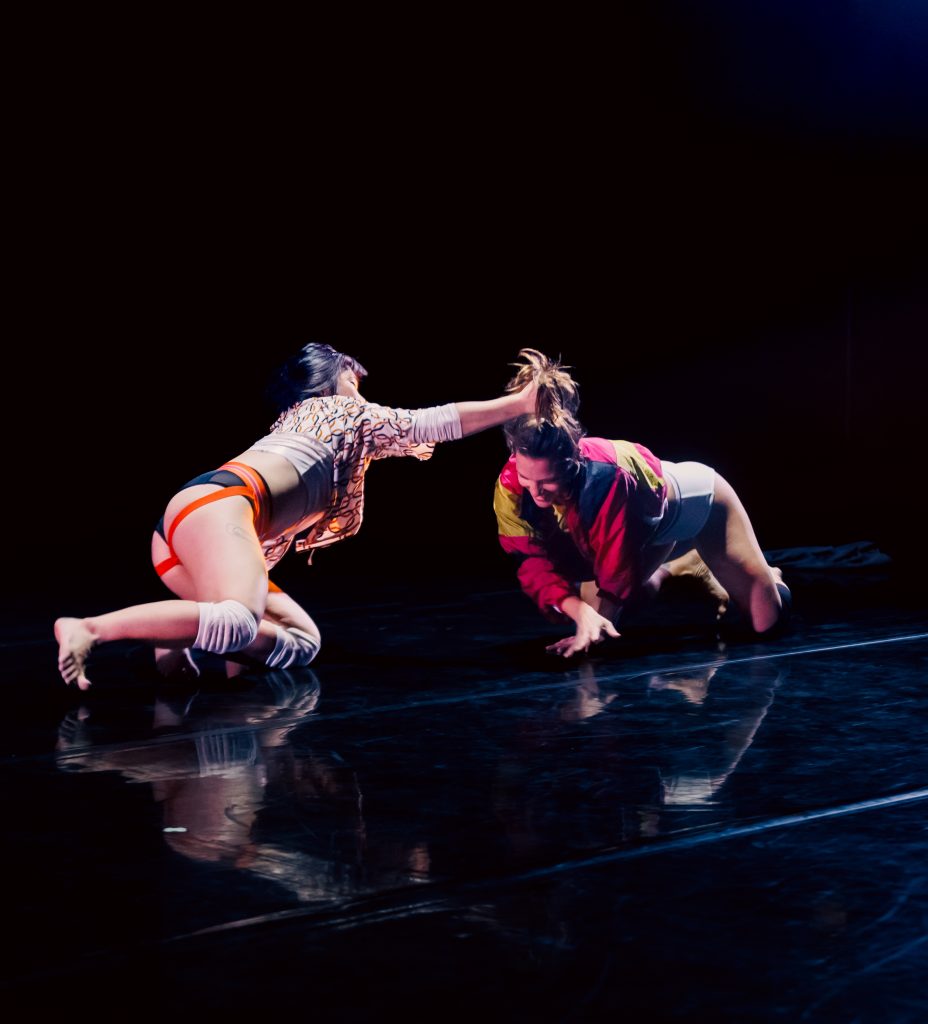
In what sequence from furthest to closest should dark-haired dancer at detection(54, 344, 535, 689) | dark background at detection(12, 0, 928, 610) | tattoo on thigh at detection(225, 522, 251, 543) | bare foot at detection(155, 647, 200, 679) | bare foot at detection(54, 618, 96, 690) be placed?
dark background at detection(12, 0, 928, 610)
bare foot at detection(155, 647, 200, 679)
tattoo on thigh at detection(225, 522, 251, 543)
dark-haired dancer at detection(54, 344, 535, 689)
bare foot at detection(54, 618, 96, 690)

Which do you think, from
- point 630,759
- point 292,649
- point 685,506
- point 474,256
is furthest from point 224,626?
point 474,256

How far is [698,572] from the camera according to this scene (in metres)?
3.16

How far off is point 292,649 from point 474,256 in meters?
2.97

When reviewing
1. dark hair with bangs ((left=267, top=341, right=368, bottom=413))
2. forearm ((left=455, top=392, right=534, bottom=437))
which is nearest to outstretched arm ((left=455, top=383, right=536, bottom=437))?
forearm ((left=455, top=392, right=534, bottom=437))

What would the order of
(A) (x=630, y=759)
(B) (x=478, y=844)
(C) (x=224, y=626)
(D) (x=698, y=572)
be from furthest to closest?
(D) (x=698, y=572) → (C) (x=224, y=626) → (A) (x=630, y=759) → (B) (x=478, y=844)

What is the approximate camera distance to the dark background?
4.63 meters

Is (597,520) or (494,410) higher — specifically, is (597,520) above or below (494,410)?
below

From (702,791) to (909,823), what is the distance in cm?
27

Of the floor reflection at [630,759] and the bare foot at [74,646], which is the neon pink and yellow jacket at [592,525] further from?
the bare foot at [74,646]

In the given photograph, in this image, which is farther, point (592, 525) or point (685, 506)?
point (685, 506)

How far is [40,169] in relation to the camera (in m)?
4.50

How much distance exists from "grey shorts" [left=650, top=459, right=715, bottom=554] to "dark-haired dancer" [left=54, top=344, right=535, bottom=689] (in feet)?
1.46

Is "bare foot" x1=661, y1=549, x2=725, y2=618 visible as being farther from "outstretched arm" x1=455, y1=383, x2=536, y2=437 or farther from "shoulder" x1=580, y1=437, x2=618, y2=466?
"outstretched arm" x1=455, y1=383, x2=536, y2=437

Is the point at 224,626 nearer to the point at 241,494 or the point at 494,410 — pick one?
the point at 241,494
